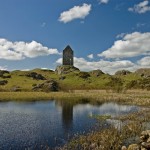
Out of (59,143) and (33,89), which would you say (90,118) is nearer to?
(59,143)

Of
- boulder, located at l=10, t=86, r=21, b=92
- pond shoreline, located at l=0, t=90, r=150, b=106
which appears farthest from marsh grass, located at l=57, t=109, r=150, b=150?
boulder, located at l=10, t=86, r=21, b=92

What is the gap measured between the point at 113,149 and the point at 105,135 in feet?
17.2

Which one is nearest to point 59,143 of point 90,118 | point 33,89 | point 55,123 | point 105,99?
point 55,123

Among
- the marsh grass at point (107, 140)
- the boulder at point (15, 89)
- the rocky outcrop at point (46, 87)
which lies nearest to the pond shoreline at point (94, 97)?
the boulder at point (15, 89)

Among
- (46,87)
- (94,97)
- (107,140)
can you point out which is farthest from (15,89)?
(107,140)

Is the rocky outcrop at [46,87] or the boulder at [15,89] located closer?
the boulder at [15,89]

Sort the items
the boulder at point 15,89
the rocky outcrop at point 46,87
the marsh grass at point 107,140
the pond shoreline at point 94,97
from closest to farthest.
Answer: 1. the marsh grass at point 107,140
2. the pond shoreline at point 94,97
3. the boulder at point 15,89
4. the rocky outcrop at point 46,87

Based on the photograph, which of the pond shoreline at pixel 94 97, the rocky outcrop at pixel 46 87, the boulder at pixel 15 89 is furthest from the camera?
the rocky outcrop at pixel 46 87

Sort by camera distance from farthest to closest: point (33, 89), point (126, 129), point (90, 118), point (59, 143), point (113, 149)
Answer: point (33, 89) < point (90, 118) < point (126, 129) < point (59, 143) < point (113, 149)

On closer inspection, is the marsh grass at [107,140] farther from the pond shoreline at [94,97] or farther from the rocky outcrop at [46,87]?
the rocky outcrop at [46,87]

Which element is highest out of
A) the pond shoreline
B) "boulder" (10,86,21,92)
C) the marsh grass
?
"boulder" (10,86,21,92)

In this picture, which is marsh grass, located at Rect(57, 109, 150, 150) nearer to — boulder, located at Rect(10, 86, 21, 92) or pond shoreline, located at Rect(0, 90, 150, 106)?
pond shoreline, located at Rect(0, 90, 150, 106)

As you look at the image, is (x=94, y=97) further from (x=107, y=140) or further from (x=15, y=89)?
(x=107, y=140)

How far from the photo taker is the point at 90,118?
59.3 meters
